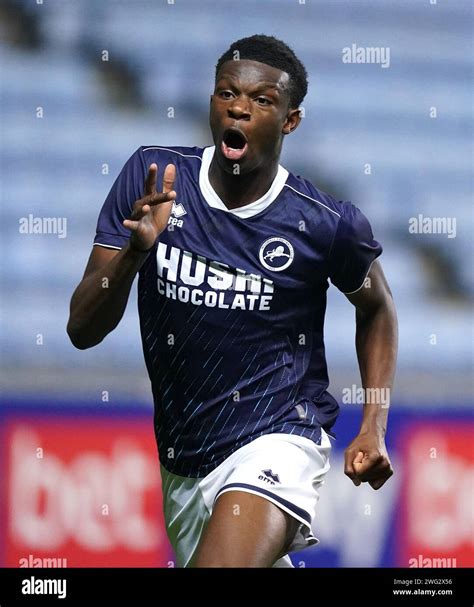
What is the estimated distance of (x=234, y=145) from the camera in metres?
4.34

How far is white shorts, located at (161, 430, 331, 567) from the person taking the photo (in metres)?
4.12

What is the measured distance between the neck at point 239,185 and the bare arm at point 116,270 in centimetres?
41

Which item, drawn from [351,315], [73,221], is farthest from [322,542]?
[73,221]

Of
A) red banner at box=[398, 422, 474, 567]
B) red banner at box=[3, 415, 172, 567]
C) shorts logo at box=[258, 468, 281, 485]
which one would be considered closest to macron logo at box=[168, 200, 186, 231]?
shorts logo at box=[258, 468, 281, 485]

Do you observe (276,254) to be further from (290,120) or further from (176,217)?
(290,120)

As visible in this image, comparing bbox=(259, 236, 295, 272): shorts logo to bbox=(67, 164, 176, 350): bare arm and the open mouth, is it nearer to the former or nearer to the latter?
the open mouth

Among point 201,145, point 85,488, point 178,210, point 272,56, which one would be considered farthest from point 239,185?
point 201,145

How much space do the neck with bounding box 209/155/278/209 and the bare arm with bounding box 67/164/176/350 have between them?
1.36ft

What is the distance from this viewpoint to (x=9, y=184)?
6.82 m

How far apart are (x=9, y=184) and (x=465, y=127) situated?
91.4 inches

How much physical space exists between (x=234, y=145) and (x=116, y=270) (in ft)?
2.13

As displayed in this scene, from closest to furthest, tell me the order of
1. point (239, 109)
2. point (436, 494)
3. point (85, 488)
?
point (239, 109), point (85, 488), point (436, 494)

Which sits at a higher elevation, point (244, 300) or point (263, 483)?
point (244, 300)

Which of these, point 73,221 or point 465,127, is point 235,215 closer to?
point 73,221
